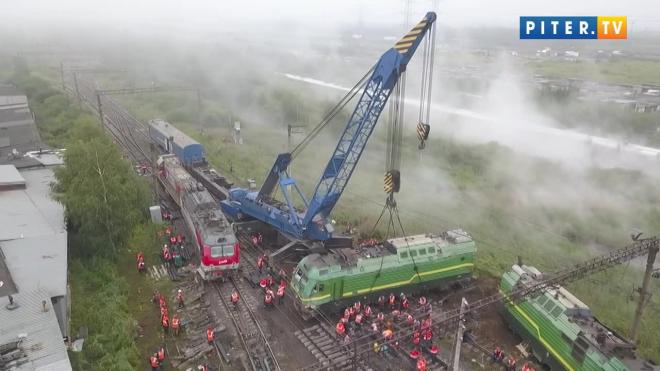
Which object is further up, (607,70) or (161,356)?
(607,70)

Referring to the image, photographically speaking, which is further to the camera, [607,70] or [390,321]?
[607,70]

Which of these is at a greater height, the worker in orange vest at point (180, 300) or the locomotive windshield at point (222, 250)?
the locomotive windshield at point (222, 250)

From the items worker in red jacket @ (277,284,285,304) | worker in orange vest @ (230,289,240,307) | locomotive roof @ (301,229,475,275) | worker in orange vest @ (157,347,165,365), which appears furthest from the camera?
worker in red jacket @ (277,284,285,304)

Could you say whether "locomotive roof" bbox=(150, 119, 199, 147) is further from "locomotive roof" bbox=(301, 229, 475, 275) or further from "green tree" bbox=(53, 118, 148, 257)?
"locomotive roof" bbox=(301, 229, 475, 275)

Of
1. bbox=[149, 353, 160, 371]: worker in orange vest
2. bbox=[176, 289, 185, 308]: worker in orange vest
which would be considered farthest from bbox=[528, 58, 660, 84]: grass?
bbox=[149, 353, 160, 371]: worker in orange vest

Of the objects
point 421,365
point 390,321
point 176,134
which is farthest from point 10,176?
point 421,365

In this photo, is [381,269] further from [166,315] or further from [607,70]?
[607,70]

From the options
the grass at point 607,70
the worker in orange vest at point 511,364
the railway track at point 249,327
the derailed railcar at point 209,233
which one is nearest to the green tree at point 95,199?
the derailed railcar at point 209,233

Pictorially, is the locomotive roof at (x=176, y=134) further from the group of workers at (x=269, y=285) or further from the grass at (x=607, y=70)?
the grass at (x=607, y=70)
